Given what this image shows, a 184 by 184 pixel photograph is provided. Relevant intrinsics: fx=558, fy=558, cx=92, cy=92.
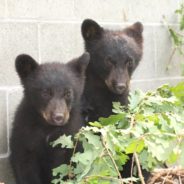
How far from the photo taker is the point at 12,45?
4.61 meters

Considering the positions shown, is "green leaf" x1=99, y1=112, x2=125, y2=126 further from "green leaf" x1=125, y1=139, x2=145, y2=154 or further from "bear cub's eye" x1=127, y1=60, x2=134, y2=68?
"bear cub's eye" x1=127, y1=60, x2=134, y2=68

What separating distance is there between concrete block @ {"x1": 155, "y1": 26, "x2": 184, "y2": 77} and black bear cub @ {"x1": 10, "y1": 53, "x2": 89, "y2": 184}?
2350 mm

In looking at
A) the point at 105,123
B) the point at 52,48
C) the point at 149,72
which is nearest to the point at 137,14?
the point at 149,72

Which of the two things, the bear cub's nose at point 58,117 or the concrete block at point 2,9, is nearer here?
the bear cub's nose at point 58,117

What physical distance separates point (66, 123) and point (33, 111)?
26cm

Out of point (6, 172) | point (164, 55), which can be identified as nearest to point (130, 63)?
point (6, 172)

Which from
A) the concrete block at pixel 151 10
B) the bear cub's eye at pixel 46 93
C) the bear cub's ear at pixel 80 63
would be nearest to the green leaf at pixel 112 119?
the bear cub's eye at pixel 46 93

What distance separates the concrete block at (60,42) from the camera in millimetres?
4932

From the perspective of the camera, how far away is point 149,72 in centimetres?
633

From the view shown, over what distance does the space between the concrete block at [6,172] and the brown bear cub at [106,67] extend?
2.52 ft

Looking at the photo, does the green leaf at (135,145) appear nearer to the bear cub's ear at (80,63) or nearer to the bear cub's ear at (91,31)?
the bear cub's ear at (80,63)

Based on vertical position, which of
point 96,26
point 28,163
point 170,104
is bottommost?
point 28,163

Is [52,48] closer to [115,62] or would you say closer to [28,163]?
[115,62]

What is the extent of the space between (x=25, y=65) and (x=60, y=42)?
43.3 inches
